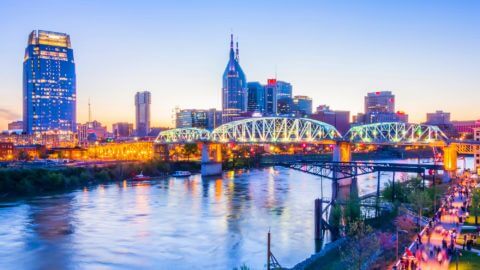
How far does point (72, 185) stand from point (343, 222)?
46743mm

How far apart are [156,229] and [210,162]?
59007 mm

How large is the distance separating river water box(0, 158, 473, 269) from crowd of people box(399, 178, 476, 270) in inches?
295

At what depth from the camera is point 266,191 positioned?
62625mm

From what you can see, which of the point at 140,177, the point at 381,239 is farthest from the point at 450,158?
the point at 381,239

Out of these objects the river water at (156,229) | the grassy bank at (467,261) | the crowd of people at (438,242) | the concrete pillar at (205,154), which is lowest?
the river water at (156,229)

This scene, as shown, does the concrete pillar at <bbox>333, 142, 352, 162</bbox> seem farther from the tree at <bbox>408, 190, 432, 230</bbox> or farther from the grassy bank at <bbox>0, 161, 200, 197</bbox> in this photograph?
the tree at <bbox>408, 190, 432, 230</bbox>

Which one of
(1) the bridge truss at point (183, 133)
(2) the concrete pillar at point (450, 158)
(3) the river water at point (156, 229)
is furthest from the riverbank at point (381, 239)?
(1) the bridge truss at point (183, 133)

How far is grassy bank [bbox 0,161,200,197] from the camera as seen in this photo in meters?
60.6

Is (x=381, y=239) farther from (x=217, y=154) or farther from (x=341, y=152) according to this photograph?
(x=217, y=154)

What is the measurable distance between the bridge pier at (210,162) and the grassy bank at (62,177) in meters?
7.55

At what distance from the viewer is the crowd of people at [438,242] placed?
2024 centimetres

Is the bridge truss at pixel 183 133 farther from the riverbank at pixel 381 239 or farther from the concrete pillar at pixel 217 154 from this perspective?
the riverbank at pixel 381 239

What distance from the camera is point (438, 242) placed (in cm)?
2481

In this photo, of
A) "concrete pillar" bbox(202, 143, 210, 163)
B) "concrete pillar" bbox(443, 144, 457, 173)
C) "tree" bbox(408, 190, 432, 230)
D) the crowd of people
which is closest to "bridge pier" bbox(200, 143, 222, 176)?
"concrete pillar" bbox(202, 143, 210, 163)
